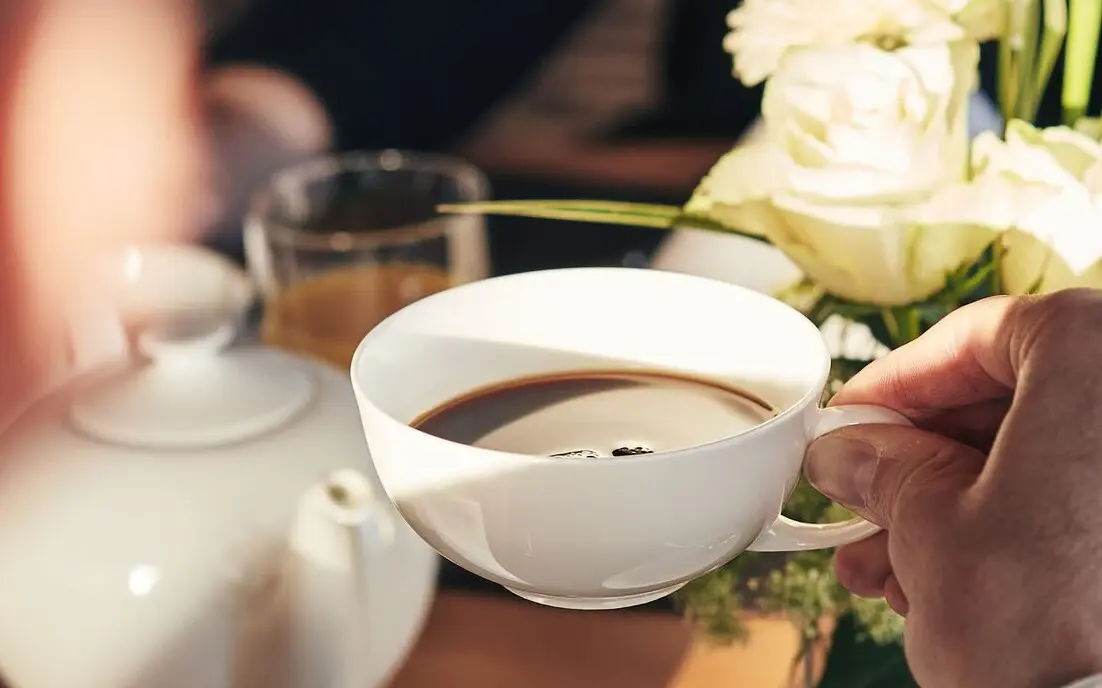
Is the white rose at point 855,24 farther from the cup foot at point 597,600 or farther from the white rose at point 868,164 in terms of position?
the cup foot at point 597,600

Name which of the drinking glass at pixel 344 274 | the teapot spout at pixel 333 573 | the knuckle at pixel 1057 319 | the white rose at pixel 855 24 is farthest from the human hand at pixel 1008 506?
the drinking glass at pixel 344 274

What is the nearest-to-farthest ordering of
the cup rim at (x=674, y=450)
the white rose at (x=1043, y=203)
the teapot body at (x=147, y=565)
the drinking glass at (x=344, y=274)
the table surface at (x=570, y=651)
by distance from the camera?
the cup rim at (x=674, y=450) → the white rose at (x=1043, y=203) → the teapot body at (x=147, y=565) → the table surface at (x=570, y=651) → the drinking glass at (x=344, y=274)

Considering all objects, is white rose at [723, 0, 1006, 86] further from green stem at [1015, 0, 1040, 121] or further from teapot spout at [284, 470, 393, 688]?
teapot spout at [284, 470, 393, 688]

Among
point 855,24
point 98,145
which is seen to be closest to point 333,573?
point 855,24

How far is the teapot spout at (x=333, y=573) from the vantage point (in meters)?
0.53

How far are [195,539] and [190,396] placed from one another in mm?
83

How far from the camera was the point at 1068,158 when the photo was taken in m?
0.42

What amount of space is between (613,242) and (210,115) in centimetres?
53

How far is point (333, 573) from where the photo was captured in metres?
0.53

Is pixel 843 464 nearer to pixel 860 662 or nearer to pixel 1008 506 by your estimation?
pixel 1008 506

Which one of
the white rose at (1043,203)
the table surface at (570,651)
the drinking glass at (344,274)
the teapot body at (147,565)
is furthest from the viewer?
the drinking glass at (344,274)

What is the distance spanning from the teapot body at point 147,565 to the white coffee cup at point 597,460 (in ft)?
0.57

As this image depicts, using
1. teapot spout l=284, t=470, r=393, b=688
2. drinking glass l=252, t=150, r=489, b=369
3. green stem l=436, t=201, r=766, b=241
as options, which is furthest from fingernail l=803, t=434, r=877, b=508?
drinking glass l=252, t=150, r=489, b=369

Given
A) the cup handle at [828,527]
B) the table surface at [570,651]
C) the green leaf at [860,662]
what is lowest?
the table surface at [570,651]
